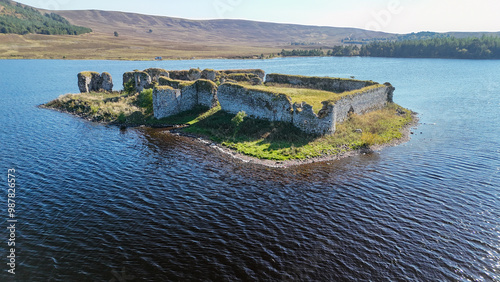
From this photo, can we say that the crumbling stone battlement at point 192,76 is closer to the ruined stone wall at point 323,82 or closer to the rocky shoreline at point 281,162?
the ruined stone wall at point 323,82

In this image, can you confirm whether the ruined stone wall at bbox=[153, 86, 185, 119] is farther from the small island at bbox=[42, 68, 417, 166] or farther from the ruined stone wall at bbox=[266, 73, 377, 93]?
the ruined stone wall at bbox=[266, 73, 377, 93]

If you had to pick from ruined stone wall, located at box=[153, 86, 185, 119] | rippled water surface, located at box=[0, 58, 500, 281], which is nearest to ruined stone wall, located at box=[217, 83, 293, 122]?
ruined stone wall, located at box=[153, 86, 185, 119]

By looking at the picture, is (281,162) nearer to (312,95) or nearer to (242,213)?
(242,213)

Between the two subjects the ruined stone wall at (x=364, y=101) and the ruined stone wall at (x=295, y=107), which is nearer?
the ruined stone wall at (x=295, y=107)

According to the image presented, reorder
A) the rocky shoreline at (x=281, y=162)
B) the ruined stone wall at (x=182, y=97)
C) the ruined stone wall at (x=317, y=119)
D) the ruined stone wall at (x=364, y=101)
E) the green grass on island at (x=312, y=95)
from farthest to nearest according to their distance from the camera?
the ruined stone wall at (x=182, y=97)
the ruined stone wall at (x=364, y=101)
the green grass on island at (x=312, y=95)
the ruined stone wall at (x=317, y=119)
the rocky shoreline at (x=281, y=162)

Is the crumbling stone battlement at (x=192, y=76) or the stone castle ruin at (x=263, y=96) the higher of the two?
the crumbling stone battlement at (x=192, y=76)

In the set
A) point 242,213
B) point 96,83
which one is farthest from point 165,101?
point 242,213

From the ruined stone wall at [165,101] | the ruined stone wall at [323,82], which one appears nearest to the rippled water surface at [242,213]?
the ruined stone wall at [165,101]
